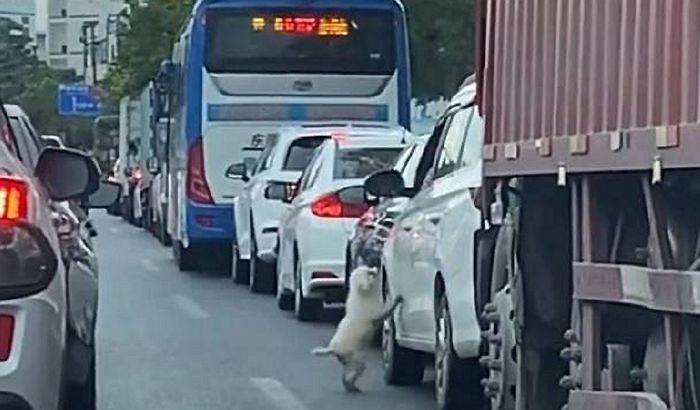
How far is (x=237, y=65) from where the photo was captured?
26969 mm

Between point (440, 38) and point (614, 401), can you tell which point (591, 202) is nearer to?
point (614, 401)

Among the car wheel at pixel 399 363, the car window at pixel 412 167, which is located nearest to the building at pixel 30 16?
the car window at pixel 412 167

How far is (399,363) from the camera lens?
47.1ft

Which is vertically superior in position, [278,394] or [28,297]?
[28,297]

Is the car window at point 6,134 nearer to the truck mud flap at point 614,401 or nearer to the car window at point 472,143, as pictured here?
the truck mud flap at point 614,401

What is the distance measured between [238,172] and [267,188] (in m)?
2.63

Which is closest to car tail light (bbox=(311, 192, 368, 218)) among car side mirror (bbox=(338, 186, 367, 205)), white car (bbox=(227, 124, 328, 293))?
car side mirror (bbox=(338, 186, 367, 205))

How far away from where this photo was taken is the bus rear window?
26.9 m

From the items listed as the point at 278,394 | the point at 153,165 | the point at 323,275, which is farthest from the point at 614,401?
the point at 153,165

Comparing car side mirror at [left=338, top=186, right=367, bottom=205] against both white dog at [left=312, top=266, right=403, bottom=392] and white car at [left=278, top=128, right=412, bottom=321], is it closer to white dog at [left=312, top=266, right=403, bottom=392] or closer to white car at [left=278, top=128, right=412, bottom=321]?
white car at [left=278, top=128, right=412, bottom=321]

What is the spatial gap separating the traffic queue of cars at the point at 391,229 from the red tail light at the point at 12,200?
4197mm

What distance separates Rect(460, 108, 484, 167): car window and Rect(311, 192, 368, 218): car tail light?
22.7ft

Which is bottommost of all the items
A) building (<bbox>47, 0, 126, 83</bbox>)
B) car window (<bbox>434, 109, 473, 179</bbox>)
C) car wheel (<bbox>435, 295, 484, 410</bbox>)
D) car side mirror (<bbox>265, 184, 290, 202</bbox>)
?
car wheel (<bbox>435, 295, 484, 410</bbox>)

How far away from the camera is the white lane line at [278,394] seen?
13531mm
